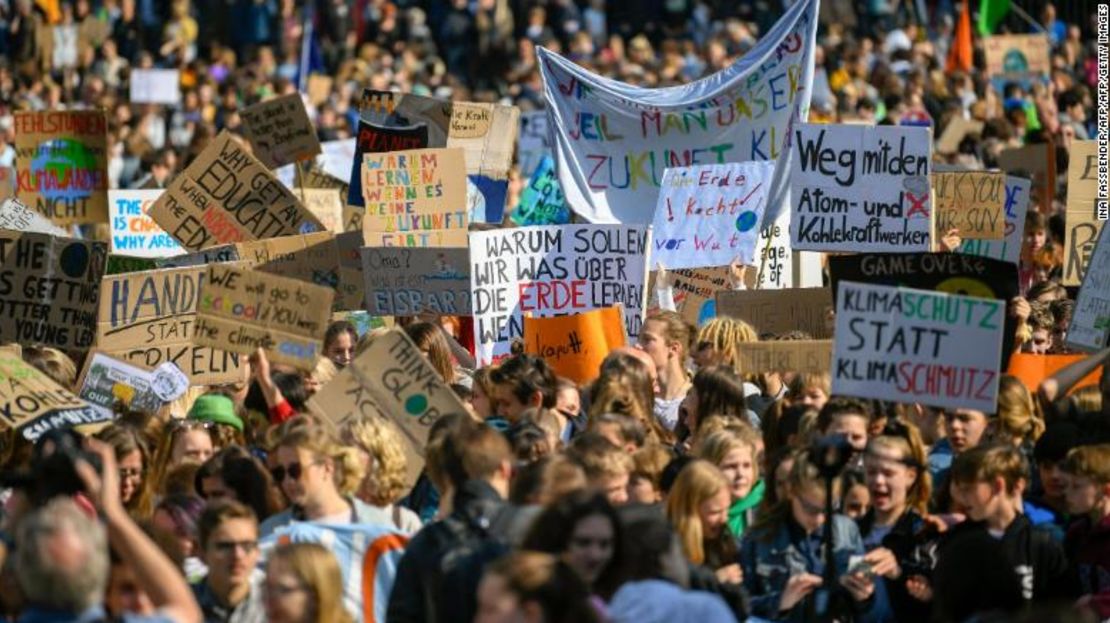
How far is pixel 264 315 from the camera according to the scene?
1093cm

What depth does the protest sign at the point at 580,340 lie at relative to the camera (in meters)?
12.5

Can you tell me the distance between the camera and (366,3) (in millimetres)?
34062

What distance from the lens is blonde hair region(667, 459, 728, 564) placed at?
8.35 meters

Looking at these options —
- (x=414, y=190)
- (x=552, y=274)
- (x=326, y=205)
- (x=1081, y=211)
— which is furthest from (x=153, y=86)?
(x=552, y=274)

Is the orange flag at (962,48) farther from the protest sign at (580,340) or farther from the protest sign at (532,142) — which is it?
the protest sign at (580,340)

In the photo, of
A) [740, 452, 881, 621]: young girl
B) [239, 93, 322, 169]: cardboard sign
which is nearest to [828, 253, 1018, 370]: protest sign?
[740, 452, 881, 621]: young girl

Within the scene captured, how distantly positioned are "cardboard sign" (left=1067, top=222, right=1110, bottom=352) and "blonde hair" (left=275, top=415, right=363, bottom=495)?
4.86m

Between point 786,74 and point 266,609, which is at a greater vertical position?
point 786,74

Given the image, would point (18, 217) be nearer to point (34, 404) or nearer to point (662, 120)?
point (662, 120)

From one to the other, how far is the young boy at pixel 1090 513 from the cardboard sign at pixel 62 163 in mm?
9302

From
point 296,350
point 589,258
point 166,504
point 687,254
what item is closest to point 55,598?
point 166,504

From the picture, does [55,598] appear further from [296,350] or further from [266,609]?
[296,350]

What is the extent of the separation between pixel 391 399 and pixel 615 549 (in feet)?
9.87

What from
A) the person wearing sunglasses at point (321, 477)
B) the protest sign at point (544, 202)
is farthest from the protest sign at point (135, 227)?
the person wearing sunglasses at point (321, 477)
